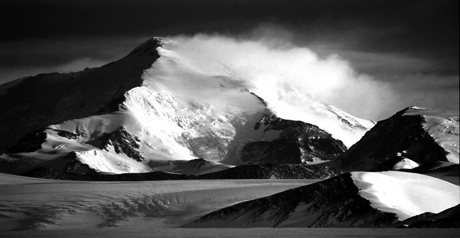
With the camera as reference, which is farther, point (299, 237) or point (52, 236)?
point (52, 236)

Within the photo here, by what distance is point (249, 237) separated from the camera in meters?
152

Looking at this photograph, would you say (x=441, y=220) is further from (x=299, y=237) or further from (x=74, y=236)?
(x=74, y=236)

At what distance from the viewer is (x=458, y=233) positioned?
154 m

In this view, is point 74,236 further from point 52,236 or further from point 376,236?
point 376,236

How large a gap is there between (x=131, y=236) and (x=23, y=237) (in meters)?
18.6

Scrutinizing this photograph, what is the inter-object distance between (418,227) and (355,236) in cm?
2961

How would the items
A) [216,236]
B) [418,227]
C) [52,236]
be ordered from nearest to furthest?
[216,236], [52,236], [418,227]

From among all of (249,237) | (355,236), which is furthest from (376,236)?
(249,237)

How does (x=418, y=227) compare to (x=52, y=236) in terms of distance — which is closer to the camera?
(x=52, y=236)

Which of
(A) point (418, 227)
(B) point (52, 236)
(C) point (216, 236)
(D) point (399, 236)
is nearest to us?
(D) point (399, 236)

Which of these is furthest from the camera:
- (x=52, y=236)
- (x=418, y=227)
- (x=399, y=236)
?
(x=418, y=227)

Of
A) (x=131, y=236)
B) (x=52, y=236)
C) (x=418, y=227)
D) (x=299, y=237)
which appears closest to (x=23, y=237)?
(x=52, y=236)

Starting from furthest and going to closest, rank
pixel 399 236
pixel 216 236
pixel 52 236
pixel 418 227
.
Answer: pixel 418 227
pixel 52 236
pixel 216 236
pixel 399 236

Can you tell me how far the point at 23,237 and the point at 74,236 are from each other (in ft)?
28.3
